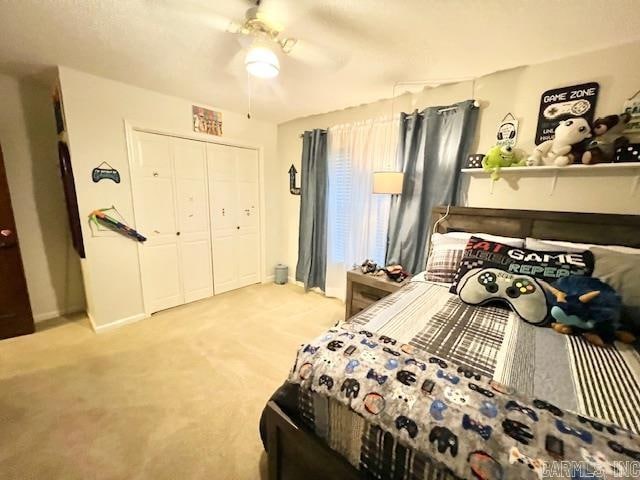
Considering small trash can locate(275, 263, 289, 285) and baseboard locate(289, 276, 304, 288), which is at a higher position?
small trash can locate(275, 263, 289, 285)

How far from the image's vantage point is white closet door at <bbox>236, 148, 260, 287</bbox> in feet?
11.1

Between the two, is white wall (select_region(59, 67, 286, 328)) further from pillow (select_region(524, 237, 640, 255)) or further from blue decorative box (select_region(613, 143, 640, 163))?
blue decorative box (select_region(613, 143, 640, 163))

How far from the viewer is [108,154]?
2.34 m

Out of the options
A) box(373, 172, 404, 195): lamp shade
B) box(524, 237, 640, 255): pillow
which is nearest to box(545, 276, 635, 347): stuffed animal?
box(524, 237, 640, 255): pillow

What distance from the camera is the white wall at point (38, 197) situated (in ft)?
7.62

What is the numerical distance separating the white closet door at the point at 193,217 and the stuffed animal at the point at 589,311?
3.19 meters

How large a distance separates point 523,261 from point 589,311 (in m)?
0.42

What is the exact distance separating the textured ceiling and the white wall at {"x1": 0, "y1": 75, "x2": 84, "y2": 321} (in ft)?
0.99

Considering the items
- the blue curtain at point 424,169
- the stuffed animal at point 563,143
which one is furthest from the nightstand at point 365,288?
the stuffed animal at point 563,143

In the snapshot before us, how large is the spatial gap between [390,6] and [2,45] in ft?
8.28

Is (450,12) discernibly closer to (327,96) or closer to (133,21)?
(327,96)

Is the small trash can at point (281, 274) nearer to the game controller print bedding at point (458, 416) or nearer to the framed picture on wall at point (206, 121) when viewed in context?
the framed picture on wall at point (206, 121)

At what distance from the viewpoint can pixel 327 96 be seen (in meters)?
2.56

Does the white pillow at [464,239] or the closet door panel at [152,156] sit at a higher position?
the closet door panel at [152,156]
